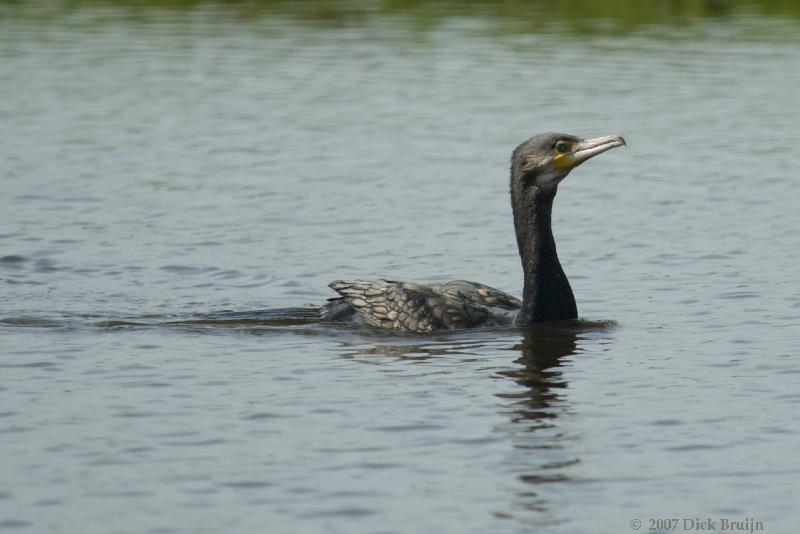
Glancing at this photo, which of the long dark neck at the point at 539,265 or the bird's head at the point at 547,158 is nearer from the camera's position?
the bird's head at the point at 547,158

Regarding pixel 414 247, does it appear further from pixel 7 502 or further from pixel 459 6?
pixel 459 6

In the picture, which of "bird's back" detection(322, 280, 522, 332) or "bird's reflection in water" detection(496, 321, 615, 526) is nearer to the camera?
"bird's reflection in water" detection(496, 321, 615, 526)

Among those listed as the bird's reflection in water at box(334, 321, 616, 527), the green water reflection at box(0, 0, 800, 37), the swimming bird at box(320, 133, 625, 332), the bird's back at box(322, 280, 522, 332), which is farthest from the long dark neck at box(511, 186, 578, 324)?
the green water reflection at box(0, 0, 800, 37)

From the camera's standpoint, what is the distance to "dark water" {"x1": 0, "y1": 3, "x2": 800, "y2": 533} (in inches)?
355

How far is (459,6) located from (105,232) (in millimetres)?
20120

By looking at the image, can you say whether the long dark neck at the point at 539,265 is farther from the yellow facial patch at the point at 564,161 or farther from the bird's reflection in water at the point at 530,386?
the yellow facial patch at the point at 564,161

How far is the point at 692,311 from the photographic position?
45.2 feet

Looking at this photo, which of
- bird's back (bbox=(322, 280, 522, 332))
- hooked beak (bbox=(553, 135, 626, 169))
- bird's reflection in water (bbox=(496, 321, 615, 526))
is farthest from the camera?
bird's back (bbox=(322, 280, 522, 332))

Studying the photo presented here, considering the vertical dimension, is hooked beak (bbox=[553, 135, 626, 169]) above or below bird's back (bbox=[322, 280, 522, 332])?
above

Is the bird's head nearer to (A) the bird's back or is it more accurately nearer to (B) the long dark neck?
(B) the long dark neck

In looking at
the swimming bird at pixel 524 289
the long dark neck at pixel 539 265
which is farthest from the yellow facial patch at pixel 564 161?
the long dark neck at pixel 539 265

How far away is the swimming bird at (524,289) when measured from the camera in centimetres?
1301

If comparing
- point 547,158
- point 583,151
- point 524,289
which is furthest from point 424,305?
point 583,151

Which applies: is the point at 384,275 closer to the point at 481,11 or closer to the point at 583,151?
the point at 583,151
